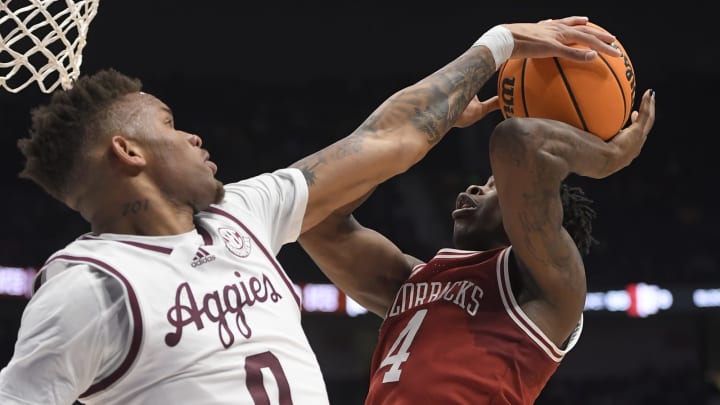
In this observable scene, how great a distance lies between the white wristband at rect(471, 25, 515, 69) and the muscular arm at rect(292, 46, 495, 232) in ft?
0.07

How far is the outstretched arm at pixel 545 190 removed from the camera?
2729 mm

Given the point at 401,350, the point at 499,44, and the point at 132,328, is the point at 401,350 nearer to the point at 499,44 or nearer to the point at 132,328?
the point at 499,44

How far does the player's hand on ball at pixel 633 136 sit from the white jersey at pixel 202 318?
1257mm

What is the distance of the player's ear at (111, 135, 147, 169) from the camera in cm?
201

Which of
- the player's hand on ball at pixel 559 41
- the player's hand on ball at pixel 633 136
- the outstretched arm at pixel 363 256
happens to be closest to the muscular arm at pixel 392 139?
the player's hand on ball at pixel 559 41

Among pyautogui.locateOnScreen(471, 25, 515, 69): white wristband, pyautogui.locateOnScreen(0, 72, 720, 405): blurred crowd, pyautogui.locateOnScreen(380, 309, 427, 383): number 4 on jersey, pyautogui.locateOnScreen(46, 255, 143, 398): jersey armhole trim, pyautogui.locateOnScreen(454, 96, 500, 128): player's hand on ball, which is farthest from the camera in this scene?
pyautogui.locateOnScreen(0, 72, 720, 405): blurred crowd

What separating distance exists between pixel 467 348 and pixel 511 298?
0.21 m

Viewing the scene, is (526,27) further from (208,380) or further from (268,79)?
(268,79)

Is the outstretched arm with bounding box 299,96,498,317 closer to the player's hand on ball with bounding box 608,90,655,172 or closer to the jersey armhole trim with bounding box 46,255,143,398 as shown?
the player's hand on ball with bounding box 608,90,655,172

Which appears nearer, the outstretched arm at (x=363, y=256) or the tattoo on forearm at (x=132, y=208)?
the tattoo on forearm at (x=132, y=208)

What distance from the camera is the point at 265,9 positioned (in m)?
12.0

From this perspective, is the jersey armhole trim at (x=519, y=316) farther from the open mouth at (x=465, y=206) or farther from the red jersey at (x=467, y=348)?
the open mouth at (x=465, y=206)

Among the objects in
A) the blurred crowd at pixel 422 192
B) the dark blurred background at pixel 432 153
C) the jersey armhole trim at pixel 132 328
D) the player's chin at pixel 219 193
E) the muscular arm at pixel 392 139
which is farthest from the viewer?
the dark blurred background at pixel 432 153

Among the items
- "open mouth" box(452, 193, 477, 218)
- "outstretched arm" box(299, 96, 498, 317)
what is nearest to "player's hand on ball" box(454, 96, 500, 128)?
"outstretched arm" box(299, 96, 498, 317)
